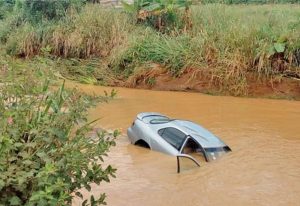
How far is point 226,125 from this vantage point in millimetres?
13273

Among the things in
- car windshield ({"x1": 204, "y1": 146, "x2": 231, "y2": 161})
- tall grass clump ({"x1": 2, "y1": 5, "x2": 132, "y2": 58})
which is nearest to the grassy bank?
tall grass clump ({"x1": 2, "y1": 5, "x2": 132, "y2": 58})

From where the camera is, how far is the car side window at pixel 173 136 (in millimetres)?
9680

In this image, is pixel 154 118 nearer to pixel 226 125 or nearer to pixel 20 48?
pixel 226 125

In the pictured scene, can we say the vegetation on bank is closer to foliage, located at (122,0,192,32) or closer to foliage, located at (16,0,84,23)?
foliage, located at (122,0,192,32)

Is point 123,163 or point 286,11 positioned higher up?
point 286,11

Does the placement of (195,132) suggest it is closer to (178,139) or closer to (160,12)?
(178,139)

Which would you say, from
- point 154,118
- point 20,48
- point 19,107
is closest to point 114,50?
point 20,48

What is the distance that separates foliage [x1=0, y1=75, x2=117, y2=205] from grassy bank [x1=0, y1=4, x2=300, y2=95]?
38.6 feet

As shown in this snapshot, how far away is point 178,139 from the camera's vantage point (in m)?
9.77

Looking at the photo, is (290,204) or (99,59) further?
(99,59)

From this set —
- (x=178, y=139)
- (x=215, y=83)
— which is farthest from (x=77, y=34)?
(x=178, y=139)

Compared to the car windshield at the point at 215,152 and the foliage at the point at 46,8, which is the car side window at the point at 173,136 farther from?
the foliage at the point at 46,8

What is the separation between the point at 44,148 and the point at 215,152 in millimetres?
6441

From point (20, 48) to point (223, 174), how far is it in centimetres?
1547
